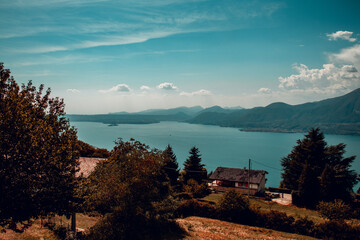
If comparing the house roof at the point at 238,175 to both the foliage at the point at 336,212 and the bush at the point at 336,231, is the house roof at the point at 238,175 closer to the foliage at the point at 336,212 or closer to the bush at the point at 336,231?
the foliage at the point at 336,212

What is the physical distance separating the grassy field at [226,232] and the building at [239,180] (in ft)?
79.4

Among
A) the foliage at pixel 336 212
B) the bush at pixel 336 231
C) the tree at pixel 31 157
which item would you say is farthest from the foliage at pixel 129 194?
the foliage at pixel 336 212

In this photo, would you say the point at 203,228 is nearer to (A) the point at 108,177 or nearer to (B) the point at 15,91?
(A) the point at 108,177

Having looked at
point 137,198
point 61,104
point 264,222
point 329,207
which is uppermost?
point 61,104

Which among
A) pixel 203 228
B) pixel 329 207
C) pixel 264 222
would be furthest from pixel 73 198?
pixel 329 207

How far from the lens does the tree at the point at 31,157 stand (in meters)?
10.9

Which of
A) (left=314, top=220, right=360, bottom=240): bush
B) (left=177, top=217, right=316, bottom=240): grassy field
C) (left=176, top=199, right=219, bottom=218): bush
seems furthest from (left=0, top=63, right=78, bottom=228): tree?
(left=314, top=220, right=360, bottom=240): bush

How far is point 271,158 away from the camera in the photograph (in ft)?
448

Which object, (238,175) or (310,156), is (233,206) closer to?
(238,175)

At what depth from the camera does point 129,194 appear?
19047 millimetres

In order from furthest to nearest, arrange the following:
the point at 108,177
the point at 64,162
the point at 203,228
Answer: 1. the point at 203,228
2. the point at 108,177
3. the point at 64,162

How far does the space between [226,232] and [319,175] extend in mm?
29756

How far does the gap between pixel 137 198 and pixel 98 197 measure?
3327mm

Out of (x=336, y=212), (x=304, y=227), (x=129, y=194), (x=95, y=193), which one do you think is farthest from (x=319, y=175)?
(x=95, y=193)
